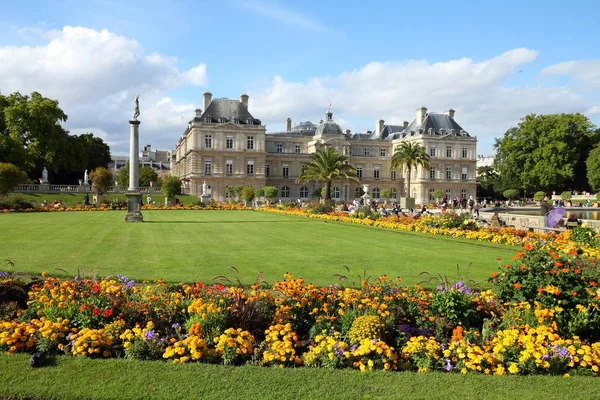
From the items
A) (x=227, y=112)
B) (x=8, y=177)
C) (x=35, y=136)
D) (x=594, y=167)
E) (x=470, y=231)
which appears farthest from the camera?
(x=227, y=112)

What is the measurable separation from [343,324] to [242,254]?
7151 millimetres

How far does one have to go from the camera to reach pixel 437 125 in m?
77.5

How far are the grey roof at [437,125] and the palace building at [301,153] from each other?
0.15 meters

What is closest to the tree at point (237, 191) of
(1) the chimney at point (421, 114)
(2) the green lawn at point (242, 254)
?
(1) the chimney at point (421, 114)

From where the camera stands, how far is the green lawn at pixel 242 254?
1022 cm

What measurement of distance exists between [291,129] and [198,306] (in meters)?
79.6

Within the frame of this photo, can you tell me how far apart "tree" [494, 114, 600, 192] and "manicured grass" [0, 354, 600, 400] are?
63052 mm

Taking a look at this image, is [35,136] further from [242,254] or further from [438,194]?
[438,194]

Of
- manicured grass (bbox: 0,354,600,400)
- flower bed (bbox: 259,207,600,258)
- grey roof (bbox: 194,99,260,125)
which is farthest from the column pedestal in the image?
grey roof (bbox: 194,99,260,125)

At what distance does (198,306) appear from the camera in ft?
19.3

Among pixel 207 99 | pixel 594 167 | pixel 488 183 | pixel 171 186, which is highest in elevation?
pixel 207 99

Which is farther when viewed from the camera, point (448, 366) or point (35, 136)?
point (35, 136)

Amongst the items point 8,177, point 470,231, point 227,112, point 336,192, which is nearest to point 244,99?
point 227,112

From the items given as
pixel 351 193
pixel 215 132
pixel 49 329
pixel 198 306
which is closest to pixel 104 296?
pixel 49 329
